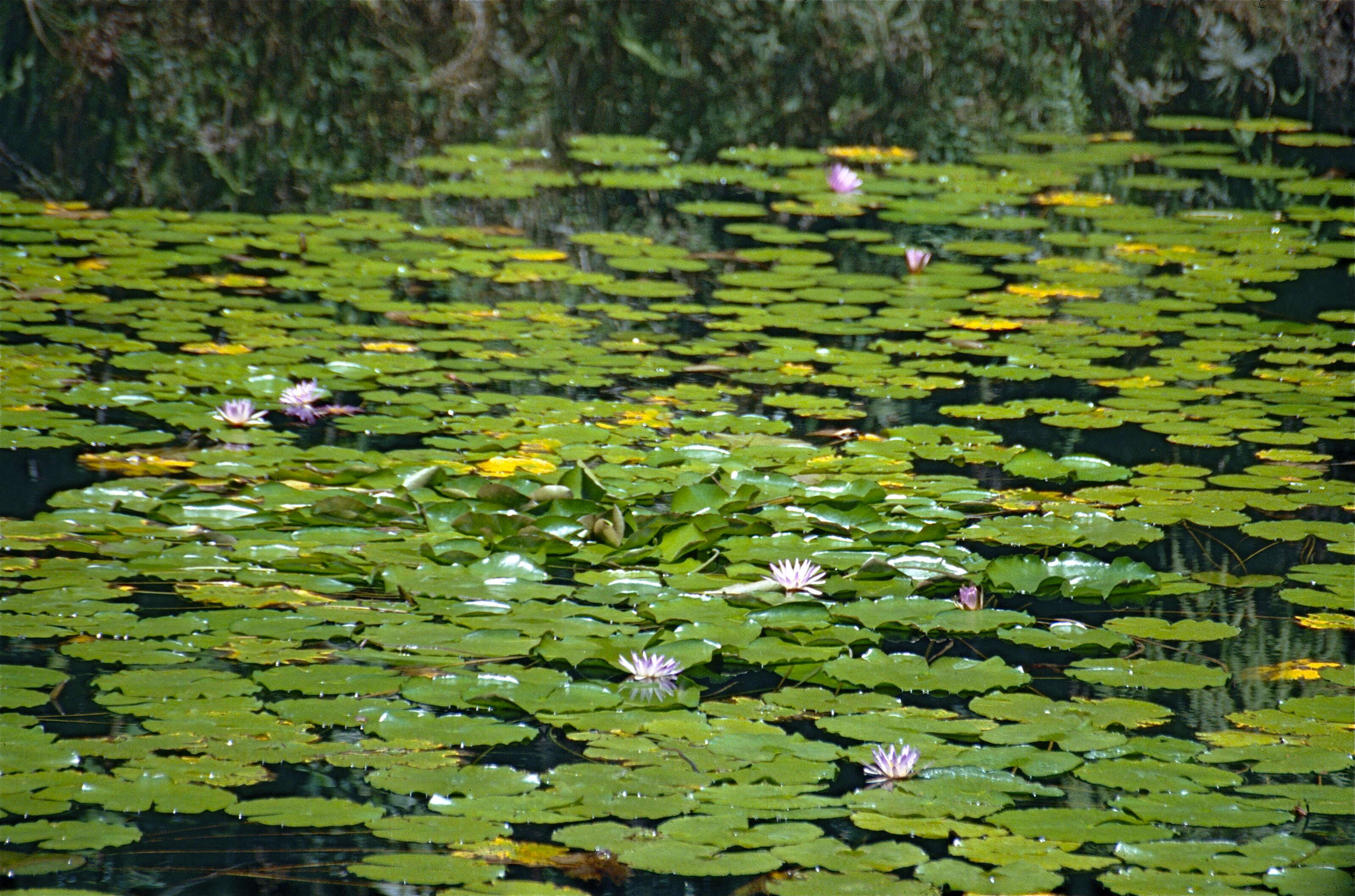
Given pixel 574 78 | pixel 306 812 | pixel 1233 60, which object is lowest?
pixel 306 812

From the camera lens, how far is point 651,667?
2564 mm

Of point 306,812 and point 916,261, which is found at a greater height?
point 916,261

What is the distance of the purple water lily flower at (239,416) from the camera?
361 centimetres

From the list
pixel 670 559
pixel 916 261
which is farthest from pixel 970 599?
pixel 916 261

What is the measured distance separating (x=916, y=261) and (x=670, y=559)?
2.26 meters

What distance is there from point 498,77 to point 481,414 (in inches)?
181

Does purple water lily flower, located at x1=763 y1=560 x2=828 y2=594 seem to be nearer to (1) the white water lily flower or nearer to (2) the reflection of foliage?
(1) the white water lily flower

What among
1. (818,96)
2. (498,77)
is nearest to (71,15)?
(498,77)

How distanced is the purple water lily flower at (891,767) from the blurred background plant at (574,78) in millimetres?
3935

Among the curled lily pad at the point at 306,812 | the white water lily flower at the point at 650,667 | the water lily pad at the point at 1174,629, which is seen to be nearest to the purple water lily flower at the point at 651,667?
the white water lily flower at the point at 650,667

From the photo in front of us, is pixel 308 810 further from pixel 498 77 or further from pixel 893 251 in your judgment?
pixel 498 77

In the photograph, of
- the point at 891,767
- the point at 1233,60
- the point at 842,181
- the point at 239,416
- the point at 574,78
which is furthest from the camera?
the point at 1233,60

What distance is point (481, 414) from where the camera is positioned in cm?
380

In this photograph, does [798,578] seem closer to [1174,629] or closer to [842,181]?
[1174,629]
